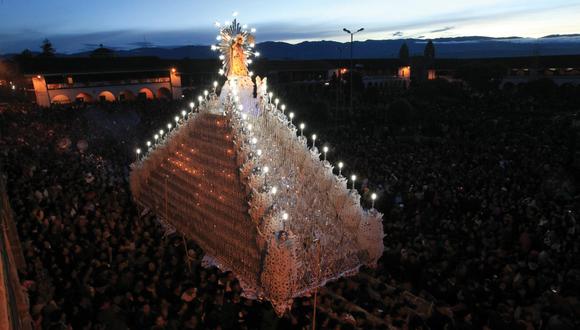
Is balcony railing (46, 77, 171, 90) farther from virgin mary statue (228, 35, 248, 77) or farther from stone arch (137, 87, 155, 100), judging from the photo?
virgin mary statue (228, 35, 248, 77)

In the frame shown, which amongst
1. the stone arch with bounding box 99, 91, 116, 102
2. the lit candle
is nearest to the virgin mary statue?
the lit candle

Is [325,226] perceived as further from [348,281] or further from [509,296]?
[509,296]

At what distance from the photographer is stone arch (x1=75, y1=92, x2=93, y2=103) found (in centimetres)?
3513

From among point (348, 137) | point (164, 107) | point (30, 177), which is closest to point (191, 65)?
point (164, 107)

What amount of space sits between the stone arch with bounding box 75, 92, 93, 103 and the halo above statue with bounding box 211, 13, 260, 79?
30.0 m

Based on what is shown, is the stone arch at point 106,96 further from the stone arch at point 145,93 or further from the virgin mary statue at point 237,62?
the virgin mary statue at point 237,62

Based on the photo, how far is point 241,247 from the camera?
27.7ft

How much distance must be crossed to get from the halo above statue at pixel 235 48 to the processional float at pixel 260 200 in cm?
2

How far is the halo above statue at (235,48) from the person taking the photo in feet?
31.3

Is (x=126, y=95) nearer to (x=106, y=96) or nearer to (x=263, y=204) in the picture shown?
(x=106, y=96)

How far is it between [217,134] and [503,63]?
48.4 metres

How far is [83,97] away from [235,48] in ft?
103

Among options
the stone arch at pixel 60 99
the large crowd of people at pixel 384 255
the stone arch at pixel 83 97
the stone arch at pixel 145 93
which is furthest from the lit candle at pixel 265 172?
the stone arch at pixel 60 99

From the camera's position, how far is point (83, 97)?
35875mm
